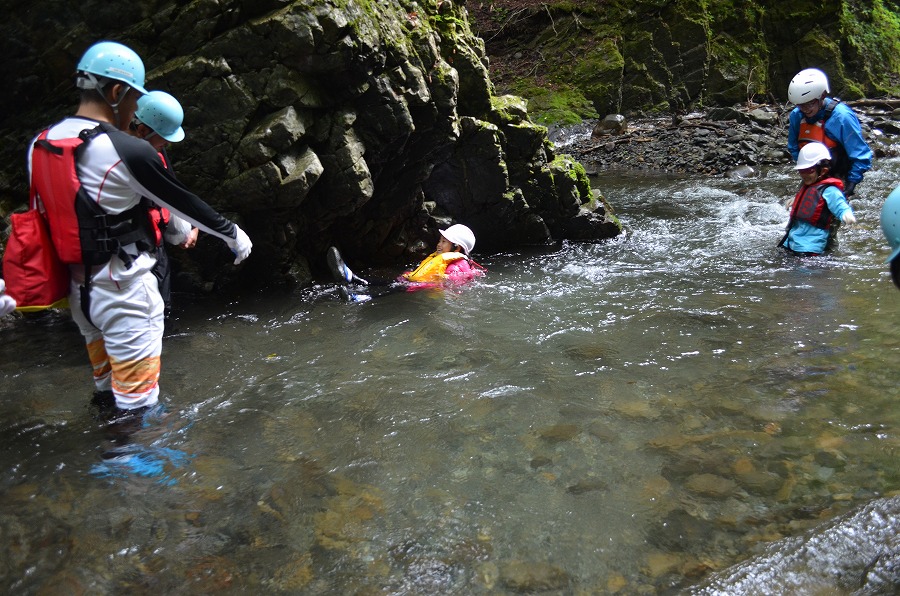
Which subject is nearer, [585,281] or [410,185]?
[585,281]

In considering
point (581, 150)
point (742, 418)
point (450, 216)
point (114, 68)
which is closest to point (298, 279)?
point (450, 216)

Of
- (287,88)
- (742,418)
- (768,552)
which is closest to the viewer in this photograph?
(768,552)

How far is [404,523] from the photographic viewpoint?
294 centimetres

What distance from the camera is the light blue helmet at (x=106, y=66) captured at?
340cm

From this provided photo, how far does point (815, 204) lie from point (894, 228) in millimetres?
5619

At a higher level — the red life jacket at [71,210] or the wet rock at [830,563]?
the red life jacket at [71,210]

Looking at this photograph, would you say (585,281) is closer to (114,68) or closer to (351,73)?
(351,73)

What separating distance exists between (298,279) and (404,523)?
15.0 feet

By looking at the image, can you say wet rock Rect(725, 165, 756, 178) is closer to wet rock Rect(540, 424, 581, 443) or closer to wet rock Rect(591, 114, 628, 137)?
wet rock Rect(591, 114, 628, 137)

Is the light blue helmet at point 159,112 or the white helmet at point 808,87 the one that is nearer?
the light blue helmet at point 159,112

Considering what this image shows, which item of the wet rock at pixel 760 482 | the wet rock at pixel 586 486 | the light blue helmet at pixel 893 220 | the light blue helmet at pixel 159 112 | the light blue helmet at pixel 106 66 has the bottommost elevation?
the wet rock at pixel 760 482

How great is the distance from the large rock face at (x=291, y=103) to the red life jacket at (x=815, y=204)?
3.90 m

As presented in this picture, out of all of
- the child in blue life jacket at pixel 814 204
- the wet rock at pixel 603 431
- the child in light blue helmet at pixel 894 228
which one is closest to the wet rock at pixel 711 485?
the wet rock at pixel 603 431

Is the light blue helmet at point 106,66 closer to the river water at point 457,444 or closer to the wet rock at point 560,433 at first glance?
the river water at point 457,444
